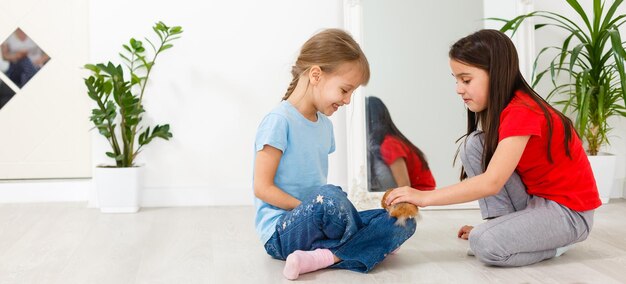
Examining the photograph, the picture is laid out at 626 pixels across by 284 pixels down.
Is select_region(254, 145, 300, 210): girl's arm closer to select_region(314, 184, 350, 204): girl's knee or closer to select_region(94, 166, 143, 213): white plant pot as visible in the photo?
select_region(314, 184, 350, 204): girl's knee

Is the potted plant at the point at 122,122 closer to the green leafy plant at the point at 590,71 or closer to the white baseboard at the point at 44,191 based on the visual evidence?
the white baseboard at the point at 44,191

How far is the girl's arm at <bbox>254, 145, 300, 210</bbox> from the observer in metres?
2.07

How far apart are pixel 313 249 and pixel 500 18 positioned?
170cm

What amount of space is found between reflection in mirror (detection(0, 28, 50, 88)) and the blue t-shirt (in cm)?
184

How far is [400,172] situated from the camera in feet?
10.6

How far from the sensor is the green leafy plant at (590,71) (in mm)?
3039

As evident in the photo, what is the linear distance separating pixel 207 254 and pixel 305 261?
437 millimetres

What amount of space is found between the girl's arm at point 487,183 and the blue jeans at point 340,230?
91 mm

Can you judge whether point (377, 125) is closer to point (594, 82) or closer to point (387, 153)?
point (387, 153)

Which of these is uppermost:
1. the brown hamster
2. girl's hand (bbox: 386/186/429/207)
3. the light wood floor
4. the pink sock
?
girl's hand (bbox: 386/186/429/207)

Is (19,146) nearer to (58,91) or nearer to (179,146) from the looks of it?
(58,91)

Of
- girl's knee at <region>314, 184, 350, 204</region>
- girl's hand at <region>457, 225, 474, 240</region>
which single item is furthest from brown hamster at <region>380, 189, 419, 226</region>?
girl's hand at <region>457, 225, 474, 240</region>

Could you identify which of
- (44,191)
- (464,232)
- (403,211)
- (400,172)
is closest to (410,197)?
(403,211)

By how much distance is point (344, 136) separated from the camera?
3.39m
